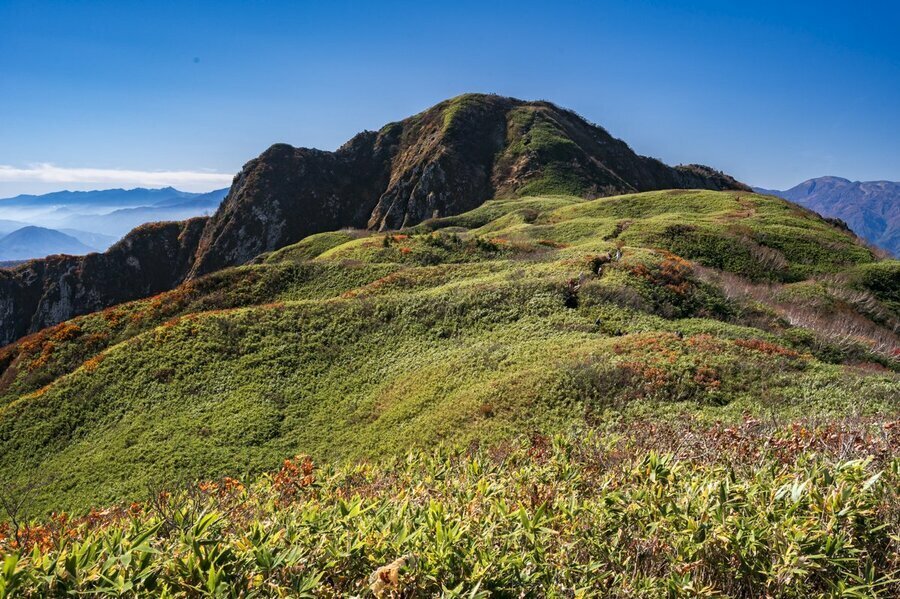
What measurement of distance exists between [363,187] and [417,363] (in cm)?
11155

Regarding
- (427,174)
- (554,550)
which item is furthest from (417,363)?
(427,174)

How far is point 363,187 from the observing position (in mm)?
127750

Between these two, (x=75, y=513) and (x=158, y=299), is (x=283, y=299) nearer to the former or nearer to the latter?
(x=158, y=299)

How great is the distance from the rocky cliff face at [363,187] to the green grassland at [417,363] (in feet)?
224

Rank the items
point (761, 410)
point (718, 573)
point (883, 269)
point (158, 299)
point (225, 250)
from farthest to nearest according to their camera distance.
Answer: point (225, 250) → point (883, 269) → point (158, 299) → point (761, 410) → point (718, 573)

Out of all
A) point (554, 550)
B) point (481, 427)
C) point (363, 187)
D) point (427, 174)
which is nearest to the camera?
point (554, 550)

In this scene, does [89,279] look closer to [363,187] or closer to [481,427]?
[363,187]

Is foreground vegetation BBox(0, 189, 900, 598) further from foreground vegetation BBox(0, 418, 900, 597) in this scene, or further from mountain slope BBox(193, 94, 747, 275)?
mountain slope BBox(193, 94, 747, 275)

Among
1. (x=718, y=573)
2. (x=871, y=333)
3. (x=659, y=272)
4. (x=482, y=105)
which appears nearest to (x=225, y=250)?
(x=482, y=105)

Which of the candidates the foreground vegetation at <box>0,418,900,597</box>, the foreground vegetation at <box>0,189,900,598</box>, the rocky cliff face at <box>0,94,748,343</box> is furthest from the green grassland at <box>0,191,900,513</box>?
the rocky cliff face at <box>0,94,748,343</box>

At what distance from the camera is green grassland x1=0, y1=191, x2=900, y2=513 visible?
16828 millimetres

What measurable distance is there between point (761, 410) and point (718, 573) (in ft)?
43.3

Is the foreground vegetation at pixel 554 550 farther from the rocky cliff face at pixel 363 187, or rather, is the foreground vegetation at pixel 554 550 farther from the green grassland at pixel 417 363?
the rocky cliff face at pixel 363 187

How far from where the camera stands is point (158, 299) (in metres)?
36.9
